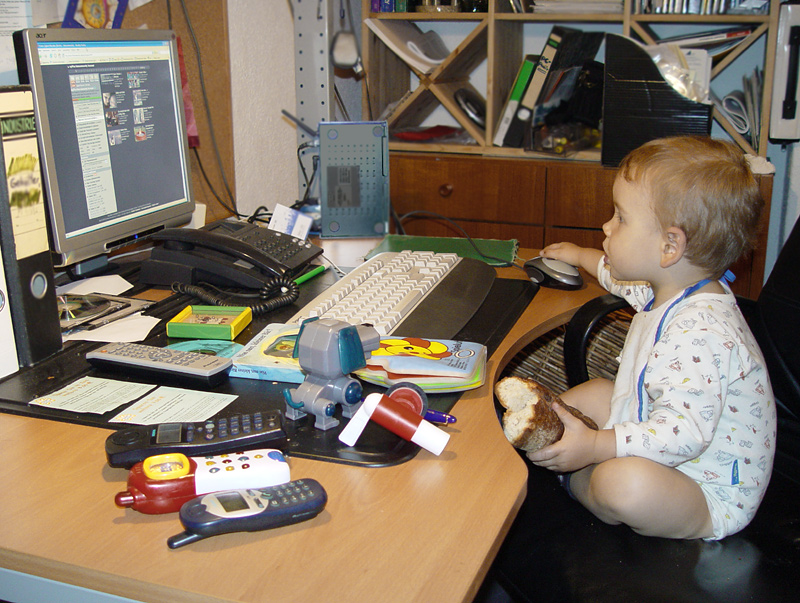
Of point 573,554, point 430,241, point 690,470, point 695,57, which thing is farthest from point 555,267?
point 695,57

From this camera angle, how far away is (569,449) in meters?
0.87

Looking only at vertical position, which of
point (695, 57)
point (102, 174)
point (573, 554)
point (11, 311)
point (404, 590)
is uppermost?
point (695, 57)

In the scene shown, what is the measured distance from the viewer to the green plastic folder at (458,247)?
1452 mm

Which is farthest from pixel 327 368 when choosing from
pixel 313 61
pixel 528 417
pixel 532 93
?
pixel 532 93

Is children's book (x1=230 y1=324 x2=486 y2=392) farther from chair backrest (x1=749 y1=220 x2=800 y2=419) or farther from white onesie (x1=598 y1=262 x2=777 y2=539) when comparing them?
chair backrest (x1=749 y1=220 x2=800 y2=419)

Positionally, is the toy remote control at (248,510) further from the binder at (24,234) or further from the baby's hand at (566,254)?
the baby's hand at (566,254)

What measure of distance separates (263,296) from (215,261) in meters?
0.12

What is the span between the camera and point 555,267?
132 centimetres

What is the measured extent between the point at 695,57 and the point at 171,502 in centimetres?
200

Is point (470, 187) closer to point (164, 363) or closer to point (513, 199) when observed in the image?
point (513, 199)

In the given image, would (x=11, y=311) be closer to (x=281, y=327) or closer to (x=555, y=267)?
(x=281, y=327)

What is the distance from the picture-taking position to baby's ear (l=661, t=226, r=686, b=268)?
39.9 inches

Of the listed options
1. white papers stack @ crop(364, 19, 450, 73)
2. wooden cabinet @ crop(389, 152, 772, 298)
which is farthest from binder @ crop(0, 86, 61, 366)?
white papers stack @ crop(364, 19, 450, 73)

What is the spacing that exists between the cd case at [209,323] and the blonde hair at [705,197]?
611mm
